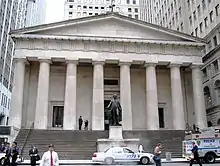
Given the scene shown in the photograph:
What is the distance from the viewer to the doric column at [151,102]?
3206cm

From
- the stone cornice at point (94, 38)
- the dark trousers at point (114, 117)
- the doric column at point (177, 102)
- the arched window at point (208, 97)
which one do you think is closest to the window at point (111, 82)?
the stone cornice at point (94, 38)

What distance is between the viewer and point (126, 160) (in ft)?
61.4

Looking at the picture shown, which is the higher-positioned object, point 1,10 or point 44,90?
point 1,10

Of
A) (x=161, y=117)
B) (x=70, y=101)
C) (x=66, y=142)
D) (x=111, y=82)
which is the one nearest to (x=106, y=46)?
(x=111, y=82)

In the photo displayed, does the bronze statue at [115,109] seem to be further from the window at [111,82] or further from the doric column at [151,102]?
the window at [111,82]

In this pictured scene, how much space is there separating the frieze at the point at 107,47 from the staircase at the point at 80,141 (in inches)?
421

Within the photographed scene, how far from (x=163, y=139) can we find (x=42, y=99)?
14428 millimetres

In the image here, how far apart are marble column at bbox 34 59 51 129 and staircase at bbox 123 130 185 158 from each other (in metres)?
9.61

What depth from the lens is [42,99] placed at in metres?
31.4

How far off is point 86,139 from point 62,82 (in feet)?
42.5

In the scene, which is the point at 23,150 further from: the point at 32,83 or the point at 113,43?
the point at 113,43

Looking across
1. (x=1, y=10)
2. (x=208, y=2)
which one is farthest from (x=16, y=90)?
(x=208, y=2)

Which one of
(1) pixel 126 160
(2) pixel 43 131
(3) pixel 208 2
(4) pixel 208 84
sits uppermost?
(3) pixel 208 2

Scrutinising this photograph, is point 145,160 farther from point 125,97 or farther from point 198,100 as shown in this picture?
point 198,100
